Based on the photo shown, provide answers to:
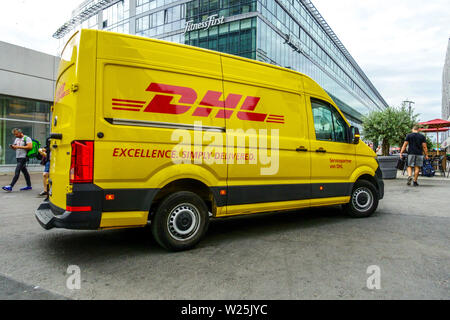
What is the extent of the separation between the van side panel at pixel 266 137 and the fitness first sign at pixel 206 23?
29.7 metres

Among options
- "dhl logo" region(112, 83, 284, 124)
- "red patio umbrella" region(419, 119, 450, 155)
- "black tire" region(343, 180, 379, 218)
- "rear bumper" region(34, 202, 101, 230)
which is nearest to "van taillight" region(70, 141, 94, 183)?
"rear bumper" region(34, 202, 101, 230)

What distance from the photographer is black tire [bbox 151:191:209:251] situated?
142 inches

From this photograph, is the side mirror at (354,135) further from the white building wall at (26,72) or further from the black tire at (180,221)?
the white building wall at (26,72)

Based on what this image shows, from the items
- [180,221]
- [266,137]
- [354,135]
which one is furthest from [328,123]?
[180,221]

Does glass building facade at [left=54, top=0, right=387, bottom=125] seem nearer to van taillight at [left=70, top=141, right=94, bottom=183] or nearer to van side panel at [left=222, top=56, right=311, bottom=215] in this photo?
van side panel at [left=222, top=56, right=311, bottom=215]

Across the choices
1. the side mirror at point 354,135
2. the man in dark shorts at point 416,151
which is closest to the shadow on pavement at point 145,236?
the side mirror at point 354,135

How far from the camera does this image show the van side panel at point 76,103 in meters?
3.25

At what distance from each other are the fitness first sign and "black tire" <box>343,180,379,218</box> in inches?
1168

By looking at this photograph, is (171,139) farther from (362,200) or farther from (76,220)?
(362,200)

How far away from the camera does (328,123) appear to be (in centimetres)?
536

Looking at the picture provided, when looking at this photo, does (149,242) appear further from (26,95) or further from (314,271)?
(26,95)

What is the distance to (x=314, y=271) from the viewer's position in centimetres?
310

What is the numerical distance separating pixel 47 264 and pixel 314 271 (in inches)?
105
